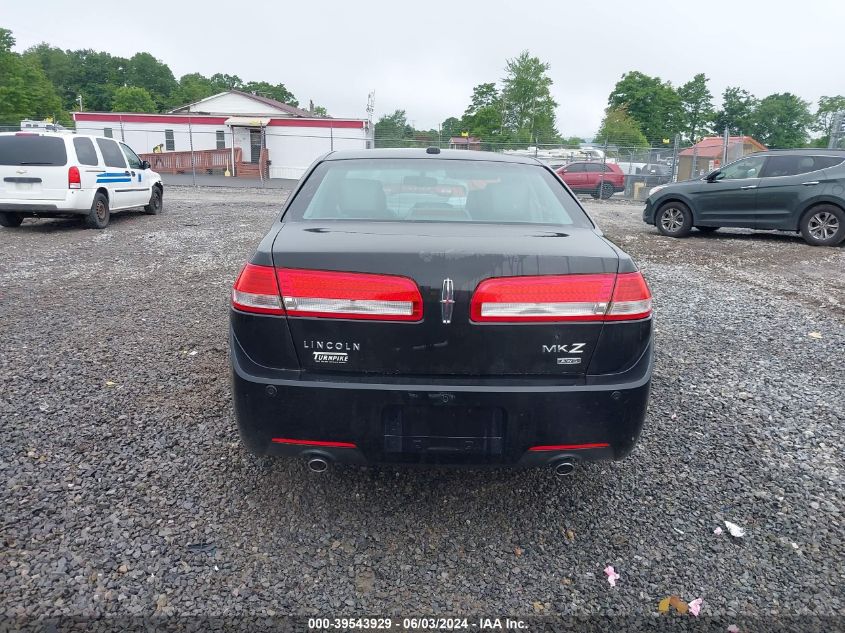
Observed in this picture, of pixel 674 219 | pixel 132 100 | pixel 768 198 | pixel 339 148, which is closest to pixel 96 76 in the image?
pixel 132 100

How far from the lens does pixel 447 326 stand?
88.8 inches

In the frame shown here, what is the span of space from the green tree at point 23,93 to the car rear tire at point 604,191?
182ft

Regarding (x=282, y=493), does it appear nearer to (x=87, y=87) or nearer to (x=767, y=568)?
(x=767, y=568)

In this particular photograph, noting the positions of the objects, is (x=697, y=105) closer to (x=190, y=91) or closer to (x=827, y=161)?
(x=190, y=91)

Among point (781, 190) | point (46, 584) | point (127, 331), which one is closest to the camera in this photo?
point (46, 584)

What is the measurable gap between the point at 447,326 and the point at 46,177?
10.4 metres

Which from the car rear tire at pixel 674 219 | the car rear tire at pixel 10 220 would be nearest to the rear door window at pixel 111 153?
the car rear tire at pixel 10 220

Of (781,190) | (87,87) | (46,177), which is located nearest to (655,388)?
(781,190)

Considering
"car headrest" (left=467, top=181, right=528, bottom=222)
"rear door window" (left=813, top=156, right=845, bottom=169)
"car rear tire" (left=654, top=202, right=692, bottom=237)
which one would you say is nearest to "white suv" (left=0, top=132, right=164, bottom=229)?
"car headrest" (left=467, top=181, right=528, bottom=222)

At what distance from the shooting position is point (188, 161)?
36062mm

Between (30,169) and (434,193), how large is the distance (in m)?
9.61

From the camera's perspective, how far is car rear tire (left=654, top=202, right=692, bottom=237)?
1190 centimetres

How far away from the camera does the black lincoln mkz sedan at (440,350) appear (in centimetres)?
226

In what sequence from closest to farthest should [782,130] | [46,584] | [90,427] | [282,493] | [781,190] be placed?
[46,584] < [282,493] < [90,427] < [781,190] < [782,130]
